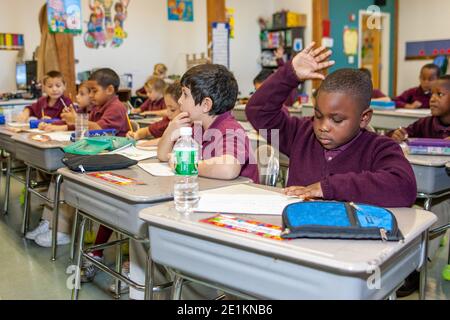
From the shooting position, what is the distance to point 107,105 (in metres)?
3.12

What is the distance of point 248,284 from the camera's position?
41.8 inches

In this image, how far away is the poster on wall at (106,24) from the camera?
6.82 metres

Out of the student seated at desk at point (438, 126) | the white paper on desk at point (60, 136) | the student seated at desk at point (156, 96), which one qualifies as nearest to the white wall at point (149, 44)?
the student seated at desk at point (156, 96)

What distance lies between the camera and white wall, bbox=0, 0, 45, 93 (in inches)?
245

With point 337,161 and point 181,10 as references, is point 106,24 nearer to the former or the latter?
point 181,10

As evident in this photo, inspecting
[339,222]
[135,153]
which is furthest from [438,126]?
[339,222]

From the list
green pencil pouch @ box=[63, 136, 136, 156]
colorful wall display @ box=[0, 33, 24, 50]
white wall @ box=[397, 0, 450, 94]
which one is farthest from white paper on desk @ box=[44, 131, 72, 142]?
white wall @ box=[397, 0, 450, 94]

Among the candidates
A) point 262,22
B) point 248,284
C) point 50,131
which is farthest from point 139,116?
point 262,22

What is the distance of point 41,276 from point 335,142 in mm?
1846

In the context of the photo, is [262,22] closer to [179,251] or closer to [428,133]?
[428,133]

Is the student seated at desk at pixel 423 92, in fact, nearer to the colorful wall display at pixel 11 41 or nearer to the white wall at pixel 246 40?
the white wall at pixel 246 40

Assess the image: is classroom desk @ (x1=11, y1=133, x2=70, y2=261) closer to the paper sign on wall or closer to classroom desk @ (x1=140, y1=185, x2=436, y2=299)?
classroom desk @ (x1=140, y1=185, x2=436, y2=299)
